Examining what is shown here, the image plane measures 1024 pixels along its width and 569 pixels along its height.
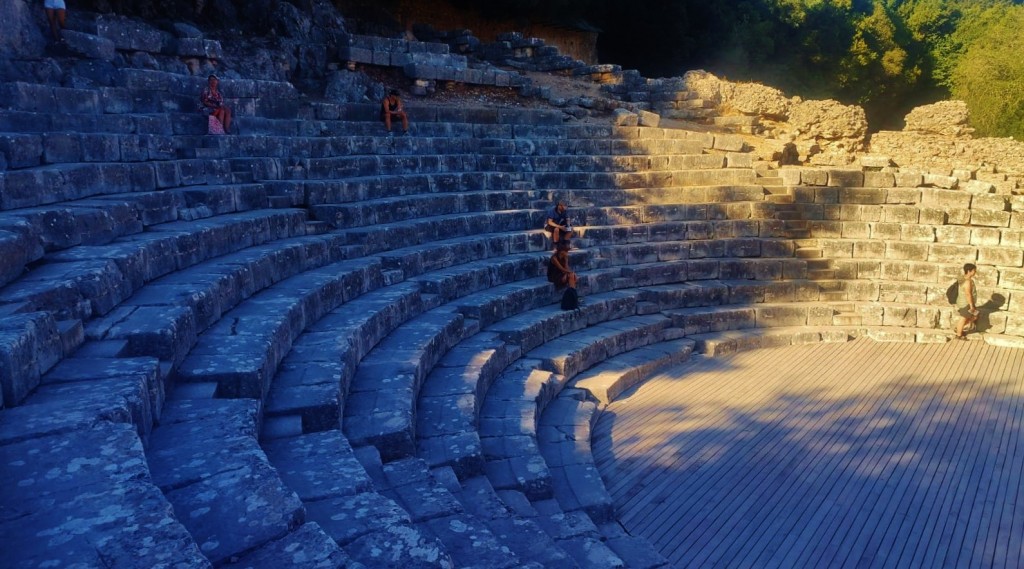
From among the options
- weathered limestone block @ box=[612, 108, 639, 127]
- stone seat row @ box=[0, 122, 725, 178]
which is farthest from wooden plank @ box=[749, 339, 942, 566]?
weathered limestone block @ box=[612, 108, 639, 127]

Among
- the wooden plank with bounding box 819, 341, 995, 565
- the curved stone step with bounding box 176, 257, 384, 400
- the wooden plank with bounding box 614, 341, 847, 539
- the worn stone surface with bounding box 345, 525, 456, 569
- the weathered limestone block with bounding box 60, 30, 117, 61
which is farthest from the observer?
the weathered limestone block with bounding box 60, 30, 117, 61

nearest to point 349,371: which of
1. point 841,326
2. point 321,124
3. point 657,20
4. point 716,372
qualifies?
point 716,372

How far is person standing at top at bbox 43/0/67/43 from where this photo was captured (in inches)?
338

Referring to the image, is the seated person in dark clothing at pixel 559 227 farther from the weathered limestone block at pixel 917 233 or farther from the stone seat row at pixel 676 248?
the weathered limestone block at pixel 917 233

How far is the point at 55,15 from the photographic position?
28.3 ft

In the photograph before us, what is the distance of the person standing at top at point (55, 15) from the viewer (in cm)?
858

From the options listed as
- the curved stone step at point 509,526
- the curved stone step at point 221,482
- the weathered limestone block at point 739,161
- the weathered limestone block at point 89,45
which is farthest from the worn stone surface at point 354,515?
the weathered limestone block at point 739,161

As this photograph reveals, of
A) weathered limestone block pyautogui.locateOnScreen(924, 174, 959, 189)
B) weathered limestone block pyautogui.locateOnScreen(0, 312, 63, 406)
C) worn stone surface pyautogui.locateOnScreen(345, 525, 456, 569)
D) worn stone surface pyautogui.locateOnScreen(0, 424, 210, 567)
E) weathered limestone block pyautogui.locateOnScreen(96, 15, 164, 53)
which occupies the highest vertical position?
weathered limestone block pyautogui.locateOnScreen(96, 15, 164, 53)

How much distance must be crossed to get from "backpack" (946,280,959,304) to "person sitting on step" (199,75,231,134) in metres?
9.77

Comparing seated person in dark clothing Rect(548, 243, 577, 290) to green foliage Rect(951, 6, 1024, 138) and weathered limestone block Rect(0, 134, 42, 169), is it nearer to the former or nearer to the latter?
weathered limestone block Rect(0, 134, 42, 169)

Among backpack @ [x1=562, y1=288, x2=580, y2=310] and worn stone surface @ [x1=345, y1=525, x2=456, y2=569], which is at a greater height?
worn stone surface @ [x1=345, y1=525, x2=456, y2=569]

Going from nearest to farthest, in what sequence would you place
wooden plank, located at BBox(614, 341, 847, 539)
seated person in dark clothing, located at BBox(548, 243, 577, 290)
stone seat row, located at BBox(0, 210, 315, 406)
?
1. stone seat row, located at BBox(0, 210, 315, 406)
2. wooden plank, located at BBox(614, 341, 847, 539)
3. seated person in dark clothing, located at BBox(548, 243, 577, 290)

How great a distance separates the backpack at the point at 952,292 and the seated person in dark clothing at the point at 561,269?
5632 mm

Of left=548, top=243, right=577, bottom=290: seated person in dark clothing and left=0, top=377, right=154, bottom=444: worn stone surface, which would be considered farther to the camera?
left=548, top=243, right=577, bottom=290: seated person in dark clothing
